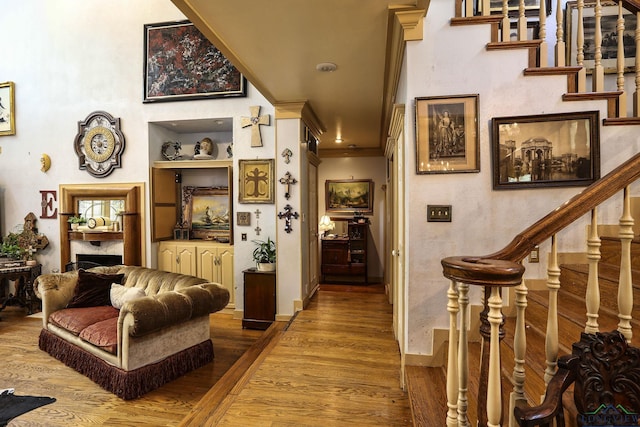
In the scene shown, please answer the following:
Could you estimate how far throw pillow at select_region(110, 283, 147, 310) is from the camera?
310cm

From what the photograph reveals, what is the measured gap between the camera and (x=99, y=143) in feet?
15.7

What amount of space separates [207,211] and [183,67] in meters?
2.28

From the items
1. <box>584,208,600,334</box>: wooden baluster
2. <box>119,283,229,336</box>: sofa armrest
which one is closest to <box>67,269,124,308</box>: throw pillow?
<box>119,283,229,336</box>: sofa armrest

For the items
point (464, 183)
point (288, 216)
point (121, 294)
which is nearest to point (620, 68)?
point (464, 183)

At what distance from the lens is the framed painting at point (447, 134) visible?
6.53 feet

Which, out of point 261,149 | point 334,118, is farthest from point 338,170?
point 261,149

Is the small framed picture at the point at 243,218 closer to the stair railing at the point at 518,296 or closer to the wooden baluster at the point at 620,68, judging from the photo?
the stair railing at the point at 518,296

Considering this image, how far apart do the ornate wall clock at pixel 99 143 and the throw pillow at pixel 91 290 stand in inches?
80.3

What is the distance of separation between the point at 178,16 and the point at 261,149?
2604mm

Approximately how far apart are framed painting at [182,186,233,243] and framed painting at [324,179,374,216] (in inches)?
82.9

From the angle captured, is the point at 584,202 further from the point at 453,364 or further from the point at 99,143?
the point at 99,143

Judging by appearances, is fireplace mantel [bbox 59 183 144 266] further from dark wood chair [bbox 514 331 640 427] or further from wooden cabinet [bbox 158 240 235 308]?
dark wood chair [bbox 514 331 640 427]

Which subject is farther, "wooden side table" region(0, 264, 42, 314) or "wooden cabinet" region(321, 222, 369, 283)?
"wooden cabinet" region(321, 222, 369, 283)

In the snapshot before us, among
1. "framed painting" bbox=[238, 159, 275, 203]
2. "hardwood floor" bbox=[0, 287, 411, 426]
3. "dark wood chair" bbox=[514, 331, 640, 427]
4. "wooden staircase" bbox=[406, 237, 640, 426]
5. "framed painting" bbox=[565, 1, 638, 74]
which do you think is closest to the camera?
"dark wood chair" bbox=[514, 331, 640, 427]
